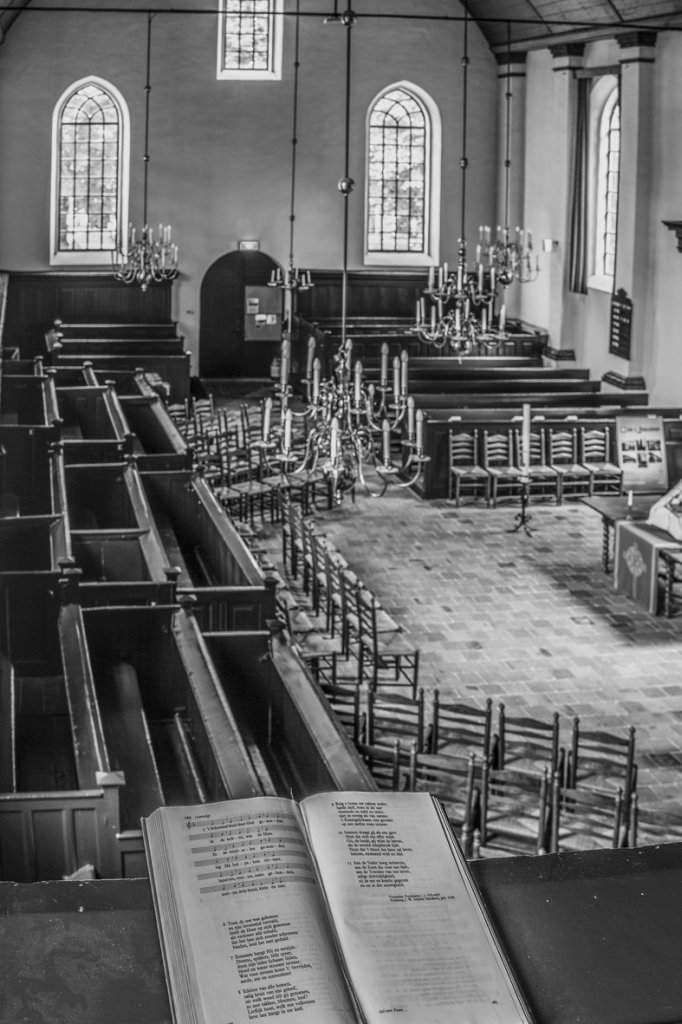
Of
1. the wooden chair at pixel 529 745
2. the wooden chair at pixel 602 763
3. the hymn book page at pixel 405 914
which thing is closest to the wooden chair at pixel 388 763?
the wooden chair at pixel 529 745

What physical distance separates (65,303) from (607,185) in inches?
364

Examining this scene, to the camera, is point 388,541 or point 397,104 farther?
point 397,104

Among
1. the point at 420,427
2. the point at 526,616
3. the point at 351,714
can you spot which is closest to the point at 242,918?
the point at 351,714

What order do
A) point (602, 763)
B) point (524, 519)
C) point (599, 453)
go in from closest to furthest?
point (602, 763) < point (524, 519) < point (599, 453)

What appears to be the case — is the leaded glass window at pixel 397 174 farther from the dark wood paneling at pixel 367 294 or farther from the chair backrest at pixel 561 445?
the chair backrest at pixel 561 445

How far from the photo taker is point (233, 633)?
7.84 meters

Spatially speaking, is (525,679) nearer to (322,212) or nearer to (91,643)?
(91,643)

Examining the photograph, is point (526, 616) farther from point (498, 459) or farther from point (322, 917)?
point (322, 917)

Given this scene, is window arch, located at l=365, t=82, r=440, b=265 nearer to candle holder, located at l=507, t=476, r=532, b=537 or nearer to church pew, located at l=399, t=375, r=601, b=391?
church pew, located at l=399, t=375, r=601, b=391

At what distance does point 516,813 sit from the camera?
7.95m

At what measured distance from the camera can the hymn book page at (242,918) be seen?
1.50m

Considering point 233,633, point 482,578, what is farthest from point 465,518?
point 233,633

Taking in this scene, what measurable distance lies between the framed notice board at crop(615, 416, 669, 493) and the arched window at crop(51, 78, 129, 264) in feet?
39.4

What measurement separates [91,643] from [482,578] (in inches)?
246
